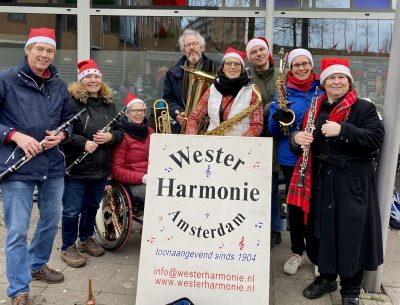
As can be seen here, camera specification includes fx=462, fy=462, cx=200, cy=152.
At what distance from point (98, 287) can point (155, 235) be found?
2.85ft

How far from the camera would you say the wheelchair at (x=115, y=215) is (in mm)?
4090

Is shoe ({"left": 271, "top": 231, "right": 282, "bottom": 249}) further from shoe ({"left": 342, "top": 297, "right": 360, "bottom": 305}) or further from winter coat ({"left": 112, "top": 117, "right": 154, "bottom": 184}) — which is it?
winter coat ({"left": 112, "top": 117, "right": 154, "bottom": 184})

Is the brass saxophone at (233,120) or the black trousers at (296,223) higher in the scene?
the brass saxophone at (233,120)

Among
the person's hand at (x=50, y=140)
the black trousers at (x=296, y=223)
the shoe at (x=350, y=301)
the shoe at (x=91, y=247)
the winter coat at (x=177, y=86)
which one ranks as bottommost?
the shoe at (x=91, y=247)

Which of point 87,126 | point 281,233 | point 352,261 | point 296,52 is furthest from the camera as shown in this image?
point 281,233

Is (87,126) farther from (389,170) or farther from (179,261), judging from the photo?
(389,170)

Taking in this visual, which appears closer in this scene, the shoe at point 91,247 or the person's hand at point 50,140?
the person's hand at point 50,140

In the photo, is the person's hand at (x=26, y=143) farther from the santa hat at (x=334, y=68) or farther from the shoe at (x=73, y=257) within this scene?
the santa hat at (x=334, y=68)

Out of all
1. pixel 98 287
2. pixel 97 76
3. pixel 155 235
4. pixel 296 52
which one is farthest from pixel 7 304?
pixel 296 52

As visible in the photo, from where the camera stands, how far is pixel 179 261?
3.10 meters

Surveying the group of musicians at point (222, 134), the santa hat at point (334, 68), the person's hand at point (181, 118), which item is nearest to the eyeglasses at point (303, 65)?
the group of musicians at point (222, 134)

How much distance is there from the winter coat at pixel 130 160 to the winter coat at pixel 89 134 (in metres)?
0.18

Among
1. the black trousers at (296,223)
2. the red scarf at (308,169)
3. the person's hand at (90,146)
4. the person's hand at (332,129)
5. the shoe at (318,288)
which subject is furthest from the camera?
the person's hand at (90,146)

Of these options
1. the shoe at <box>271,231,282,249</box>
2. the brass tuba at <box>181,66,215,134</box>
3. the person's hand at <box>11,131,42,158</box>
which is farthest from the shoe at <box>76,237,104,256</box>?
the shoe at <box>271,231,282,249</box>
